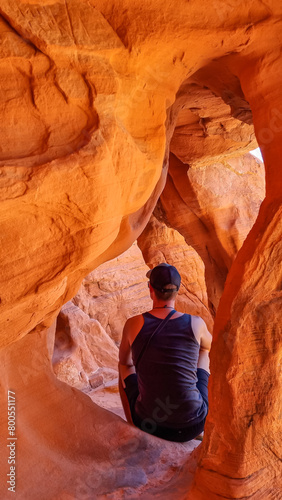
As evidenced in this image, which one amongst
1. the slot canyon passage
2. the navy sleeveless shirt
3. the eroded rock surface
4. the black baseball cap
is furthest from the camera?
the eroded rock surface

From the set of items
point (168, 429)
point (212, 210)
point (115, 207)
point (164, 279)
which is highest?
point (212, 210)

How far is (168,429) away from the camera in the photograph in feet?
9.09

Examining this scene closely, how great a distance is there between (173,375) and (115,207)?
3.91 ft

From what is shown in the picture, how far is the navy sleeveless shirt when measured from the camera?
267cm

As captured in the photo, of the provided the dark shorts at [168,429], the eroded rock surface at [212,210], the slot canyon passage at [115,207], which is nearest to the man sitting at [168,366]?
the dark shorts at [168,429]

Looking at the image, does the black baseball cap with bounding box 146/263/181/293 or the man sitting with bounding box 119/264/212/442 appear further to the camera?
the black baseball cap with bounding box 146/263/181/293

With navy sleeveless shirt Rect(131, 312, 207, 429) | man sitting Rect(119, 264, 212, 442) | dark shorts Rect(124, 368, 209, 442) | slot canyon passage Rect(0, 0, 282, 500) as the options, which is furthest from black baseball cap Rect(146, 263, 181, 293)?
dark shorts Rect(124, 368, 209, 442)

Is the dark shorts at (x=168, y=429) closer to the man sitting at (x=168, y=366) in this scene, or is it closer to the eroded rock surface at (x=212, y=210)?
the man sitting at (x=168, y=366)

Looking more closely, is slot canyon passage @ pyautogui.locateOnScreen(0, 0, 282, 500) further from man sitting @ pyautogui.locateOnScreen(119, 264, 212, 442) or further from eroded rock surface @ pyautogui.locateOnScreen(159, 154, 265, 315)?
eroded rock surface @ pyautogui.locateOnScreen(159, 154, 265, 315)

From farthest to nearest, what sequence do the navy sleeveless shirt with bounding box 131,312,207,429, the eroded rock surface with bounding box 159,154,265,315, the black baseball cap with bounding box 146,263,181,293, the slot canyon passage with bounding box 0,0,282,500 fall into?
the eroded rock surface with bounding box 159,154,265,315 → the black baseball cap with bounding box 146,263,181,293 → the navy sleeveless shirt with bounding box 131,312,207,429 → the slot canyon passage with bounding box 0,0,282,500

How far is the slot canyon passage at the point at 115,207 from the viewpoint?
1.83 metres

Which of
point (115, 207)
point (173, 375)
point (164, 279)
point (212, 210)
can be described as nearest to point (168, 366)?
point (173, 375)

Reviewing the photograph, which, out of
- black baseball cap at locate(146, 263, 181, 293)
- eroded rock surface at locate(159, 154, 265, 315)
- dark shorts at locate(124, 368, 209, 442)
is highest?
eroded rock surface at locate(159, 154, 265, 315)

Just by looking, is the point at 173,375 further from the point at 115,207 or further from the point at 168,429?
the point at 115,207
